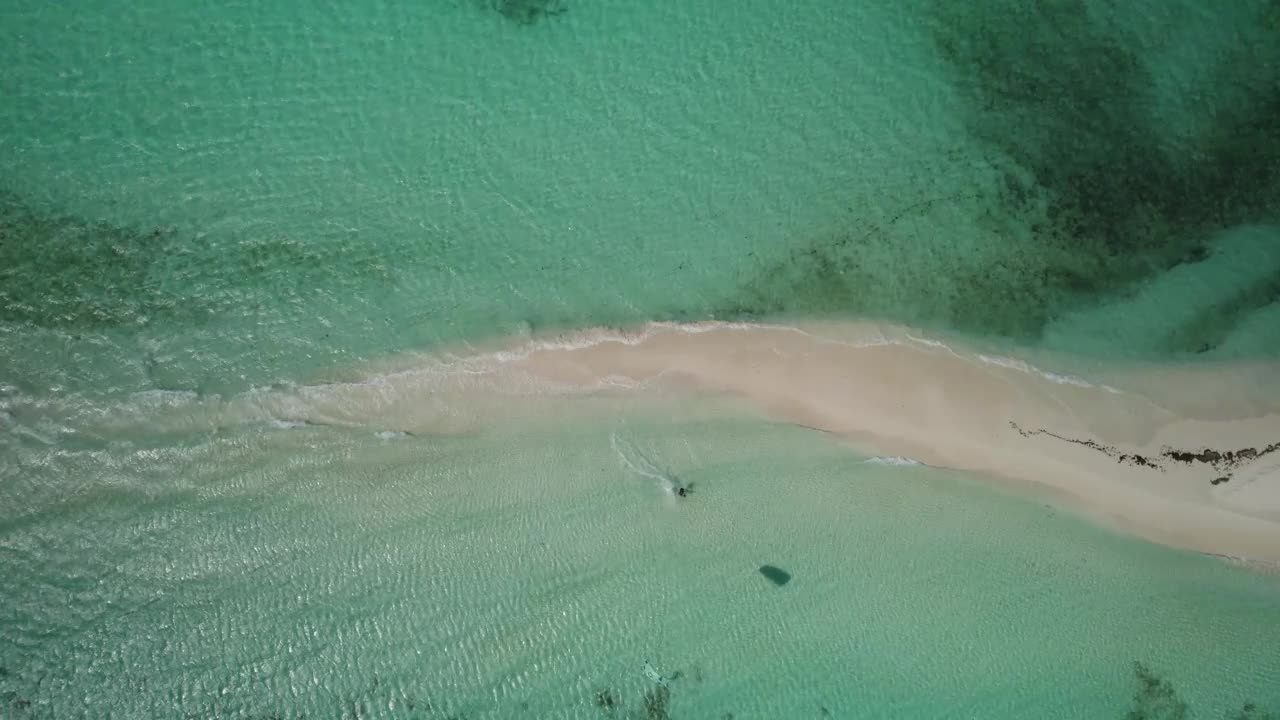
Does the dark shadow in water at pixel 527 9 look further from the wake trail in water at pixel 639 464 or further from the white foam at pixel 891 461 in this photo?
the white foam at pixel 891 461

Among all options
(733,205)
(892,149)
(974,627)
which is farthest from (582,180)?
(974,627)

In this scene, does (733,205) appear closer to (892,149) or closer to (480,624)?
(892,149)

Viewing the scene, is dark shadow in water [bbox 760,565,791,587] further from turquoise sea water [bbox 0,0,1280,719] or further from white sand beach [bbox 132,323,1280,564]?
white sand beach [bbox 132,323,1280,564]

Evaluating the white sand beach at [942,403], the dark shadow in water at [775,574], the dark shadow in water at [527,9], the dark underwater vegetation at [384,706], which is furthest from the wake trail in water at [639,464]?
the dark shadow in water at [527,9]

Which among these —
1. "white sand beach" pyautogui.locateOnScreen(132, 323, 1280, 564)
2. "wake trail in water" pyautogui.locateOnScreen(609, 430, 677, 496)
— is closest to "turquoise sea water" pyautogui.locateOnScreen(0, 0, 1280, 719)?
"wake trail in water" pyautogui.locateOnScreen(609, 430, 677, 496)

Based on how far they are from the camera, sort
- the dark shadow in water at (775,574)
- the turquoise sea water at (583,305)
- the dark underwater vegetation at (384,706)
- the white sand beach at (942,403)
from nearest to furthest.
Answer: the dark underwater vegetation at (384,706), the turquoise sea water at (583,305), the dark shadow in water at (775,574), the white sand beach at (942,403)

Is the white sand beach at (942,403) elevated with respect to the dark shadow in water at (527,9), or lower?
lower
